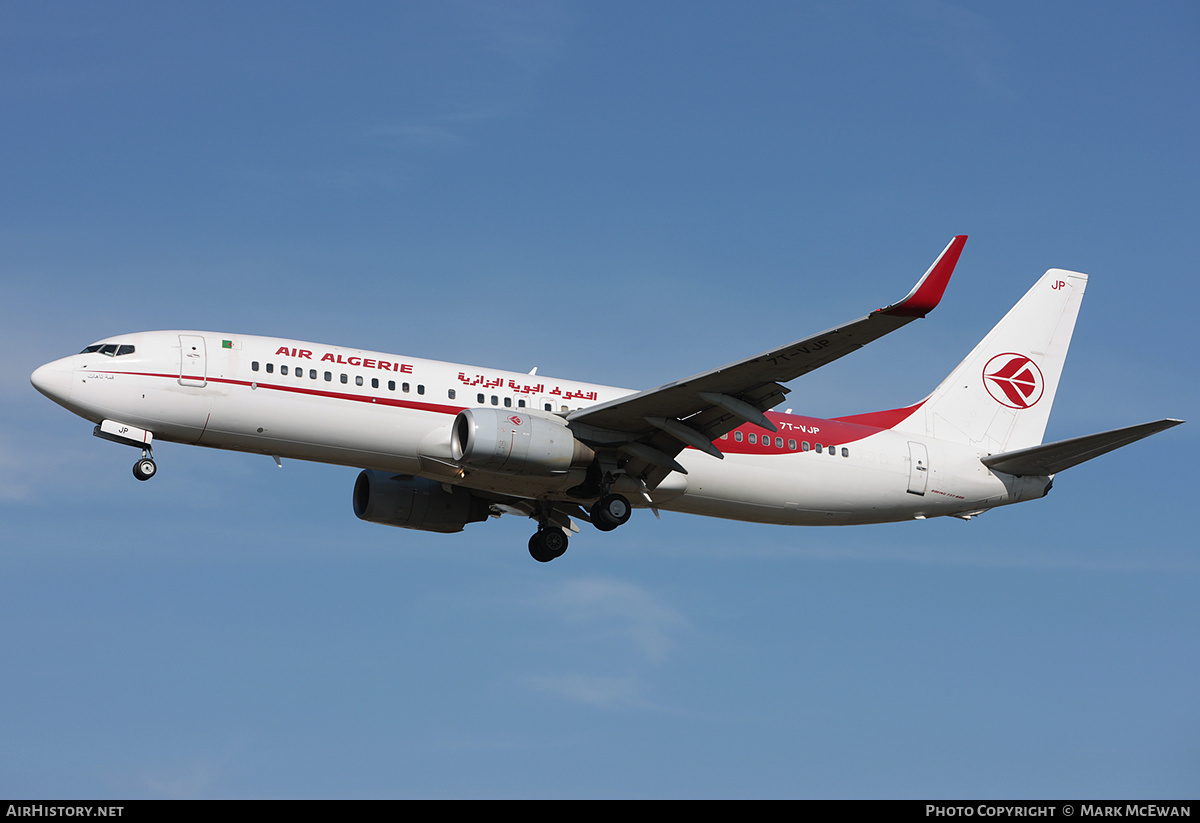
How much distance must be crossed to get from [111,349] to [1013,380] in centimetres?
2598

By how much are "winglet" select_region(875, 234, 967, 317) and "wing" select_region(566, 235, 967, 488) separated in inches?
0.8

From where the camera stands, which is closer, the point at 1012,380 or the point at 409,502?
the point at 409,502

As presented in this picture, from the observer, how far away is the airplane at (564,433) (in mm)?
30859

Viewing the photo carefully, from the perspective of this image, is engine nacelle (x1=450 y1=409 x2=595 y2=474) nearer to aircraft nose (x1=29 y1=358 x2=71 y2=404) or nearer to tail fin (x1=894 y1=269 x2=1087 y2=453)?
aircraft nose (x1=29 y1=358 x2=71 y2=404)

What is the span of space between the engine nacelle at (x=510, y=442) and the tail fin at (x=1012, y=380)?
11442mm

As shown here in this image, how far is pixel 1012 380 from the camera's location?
4066 cm

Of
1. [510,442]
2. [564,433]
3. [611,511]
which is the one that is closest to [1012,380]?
[611,511]

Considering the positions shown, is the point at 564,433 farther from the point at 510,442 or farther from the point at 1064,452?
the point at 1064,452

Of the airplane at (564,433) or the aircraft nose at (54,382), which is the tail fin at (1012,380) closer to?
the airplane at (564,433)

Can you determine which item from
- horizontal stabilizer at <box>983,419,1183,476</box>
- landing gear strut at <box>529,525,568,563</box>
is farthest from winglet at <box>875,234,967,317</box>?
landing gear strut at <box>529,525,568,563</box>

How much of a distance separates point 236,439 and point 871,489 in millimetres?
17004
